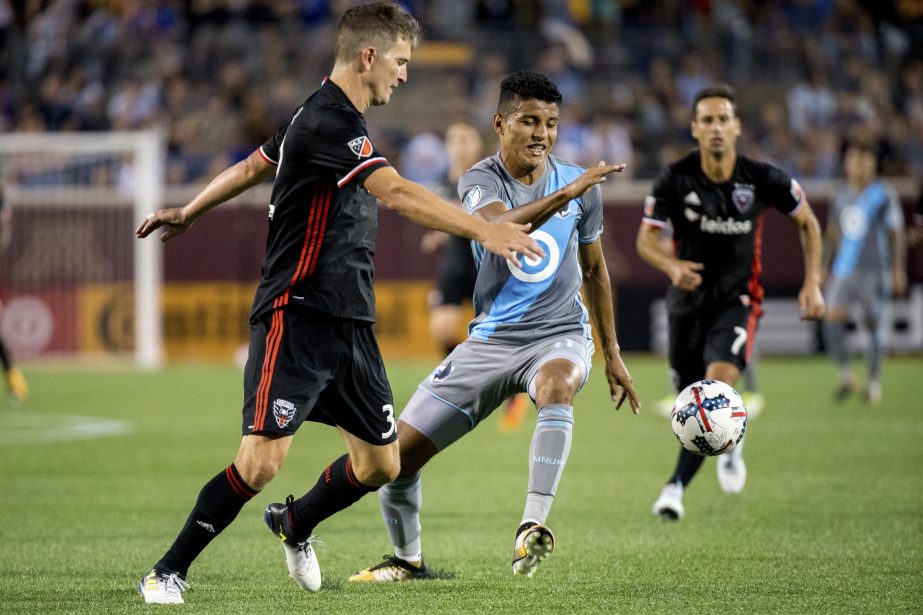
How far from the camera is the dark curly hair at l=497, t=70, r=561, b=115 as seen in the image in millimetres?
5863

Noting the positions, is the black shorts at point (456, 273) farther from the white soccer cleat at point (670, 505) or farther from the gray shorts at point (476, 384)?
the gray shorts at point (476, 384)

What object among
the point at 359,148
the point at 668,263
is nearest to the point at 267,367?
the point at 359,148

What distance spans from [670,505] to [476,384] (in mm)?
2154

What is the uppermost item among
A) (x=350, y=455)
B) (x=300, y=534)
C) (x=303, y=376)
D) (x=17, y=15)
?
(x=17, y=15)

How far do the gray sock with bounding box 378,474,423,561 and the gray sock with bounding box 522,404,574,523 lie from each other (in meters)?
0.58

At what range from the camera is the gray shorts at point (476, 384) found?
5977 mm

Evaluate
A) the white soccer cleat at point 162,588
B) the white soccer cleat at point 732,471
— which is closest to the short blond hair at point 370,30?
the white soccer cleat at point 162,588

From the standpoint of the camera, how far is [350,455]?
560 cm

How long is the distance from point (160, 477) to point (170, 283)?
11.3 m

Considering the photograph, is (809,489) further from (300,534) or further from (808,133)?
(808,133)

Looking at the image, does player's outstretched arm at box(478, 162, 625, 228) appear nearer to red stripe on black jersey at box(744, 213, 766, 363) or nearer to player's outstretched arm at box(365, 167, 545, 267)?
player's outstretched arm at box(365, 167, 545, 267)

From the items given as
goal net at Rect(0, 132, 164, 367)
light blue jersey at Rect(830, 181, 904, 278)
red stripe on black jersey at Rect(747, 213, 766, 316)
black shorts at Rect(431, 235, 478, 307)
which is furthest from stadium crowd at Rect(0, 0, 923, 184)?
red stripe on black jersey at Rect(747, 213, 766, 316)

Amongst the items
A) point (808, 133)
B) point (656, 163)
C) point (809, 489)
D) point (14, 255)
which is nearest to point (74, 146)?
point (14, 255)

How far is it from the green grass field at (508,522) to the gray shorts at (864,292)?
1.67 meters
